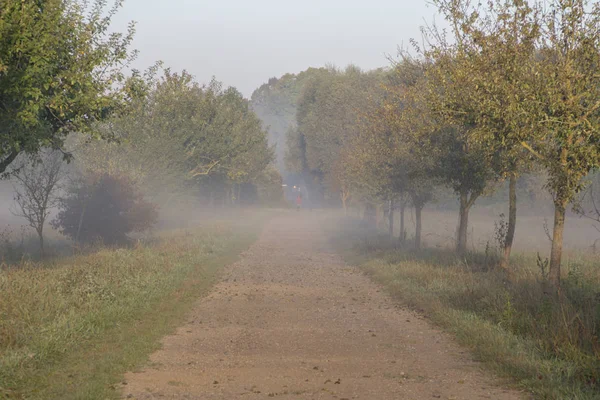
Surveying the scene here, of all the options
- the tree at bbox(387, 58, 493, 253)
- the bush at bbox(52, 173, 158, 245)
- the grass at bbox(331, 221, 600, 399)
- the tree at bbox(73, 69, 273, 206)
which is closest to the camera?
the grass at bbox(331, 221, 600, 399)

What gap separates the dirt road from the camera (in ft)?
24.2

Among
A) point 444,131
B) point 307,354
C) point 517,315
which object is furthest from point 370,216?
point 307,354

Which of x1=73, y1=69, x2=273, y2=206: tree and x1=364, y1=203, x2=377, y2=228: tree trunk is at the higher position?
x1=73, y1=69, x2=273, y2=206: tree

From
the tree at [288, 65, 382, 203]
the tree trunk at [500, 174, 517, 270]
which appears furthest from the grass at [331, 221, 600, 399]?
the tree at [288, 65, 382, 203]

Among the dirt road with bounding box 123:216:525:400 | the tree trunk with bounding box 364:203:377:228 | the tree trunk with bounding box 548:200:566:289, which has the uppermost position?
the tree trunk with bounding box 548:200:566:289

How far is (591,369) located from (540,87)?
20.8ft

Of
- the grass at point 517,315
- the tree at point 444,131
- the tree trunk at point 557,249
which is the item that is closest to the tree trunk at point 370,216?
the tree at point 444,131

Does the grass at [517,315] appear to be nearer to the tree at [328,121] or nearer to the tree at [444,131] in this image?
the tree at [444,131]

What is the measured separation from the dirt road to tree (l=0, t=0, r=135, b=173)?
543 centimetres

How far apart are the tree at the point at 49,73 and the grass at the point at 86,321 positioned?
332cm

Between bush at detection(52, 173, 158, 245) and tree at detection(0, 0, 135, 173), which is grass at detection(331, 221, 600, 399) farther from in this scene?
bush at detection(52, 173, 158, 245)

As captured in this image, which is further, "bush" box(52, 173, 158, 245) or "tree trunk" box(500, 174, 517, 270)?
"bush" box(52, 173, 158, 245)

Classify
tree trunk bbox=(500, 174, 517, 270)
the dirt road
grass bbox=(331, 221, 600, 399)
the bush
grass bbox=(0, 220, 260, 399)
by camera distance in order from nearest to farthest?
the dirt road < grass bbox=(0, 220, 260, 399) < grass bbox=(331, 221, 600, 399) < tree trunk bbox=(500, 174, 517, 270) < the bush

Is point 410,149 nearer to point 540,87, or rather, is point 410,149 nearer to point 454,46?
point 454,46
